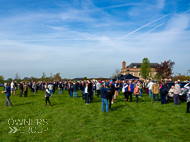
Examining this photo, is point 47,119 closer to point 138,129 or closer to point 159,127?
point 138,129

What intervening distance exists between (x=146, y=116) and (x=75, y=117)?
4070 millimetres

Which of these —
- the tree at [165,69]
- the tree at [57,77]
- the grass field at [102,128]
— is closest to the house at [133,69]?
the tree at [57,77]

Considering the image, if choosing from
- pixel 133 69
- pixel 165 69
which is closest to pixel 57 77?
pixel 133 69

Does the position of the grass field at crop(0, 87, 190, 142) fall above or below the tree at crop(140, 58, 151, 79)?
below

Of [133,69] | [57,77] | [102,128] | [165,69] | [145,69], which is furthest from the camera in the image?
[133,69]

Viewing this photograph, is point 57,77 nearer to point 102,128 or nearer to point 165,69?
point 165,69

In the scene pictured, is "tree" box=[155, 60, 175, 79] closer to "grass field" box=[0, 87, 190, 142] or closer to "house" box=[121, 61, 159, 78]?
"grass field" box=[0, 87, 190, 142]

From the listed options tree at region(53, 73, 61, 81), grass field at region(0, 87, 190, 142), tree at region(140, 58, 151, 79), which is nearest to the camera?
grass field at region(0, 87, 190, 142)

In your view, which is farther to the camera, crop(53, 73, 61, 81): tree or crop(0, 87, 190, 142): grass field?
crop(53, 73, 61, 81): tree

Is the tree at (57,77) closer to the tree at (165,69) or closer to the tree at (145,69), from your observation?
the tree at (145,69)

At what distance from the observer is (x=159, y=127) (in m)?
8.05

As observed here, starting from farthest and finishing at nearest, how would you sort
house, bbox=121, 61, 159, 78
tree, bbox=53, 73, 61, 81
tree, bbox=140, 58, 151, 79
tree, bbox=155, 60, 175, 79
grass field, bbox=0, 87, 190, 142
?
house, bbox=121, 61, 159, 78
tree, bbox=53, 73, 61, 81
tree, bbox=140, 58, 151, 79
tree, bbox=155, 60, 175, 79
grass field, bbox=0, 87, 190, 142

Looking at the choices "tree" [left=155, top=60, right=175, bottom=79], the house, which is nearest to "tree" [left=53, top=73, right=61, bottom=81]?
the house

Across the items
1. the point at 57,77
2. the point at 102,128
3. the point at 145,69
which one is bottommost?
the point at 102,128
